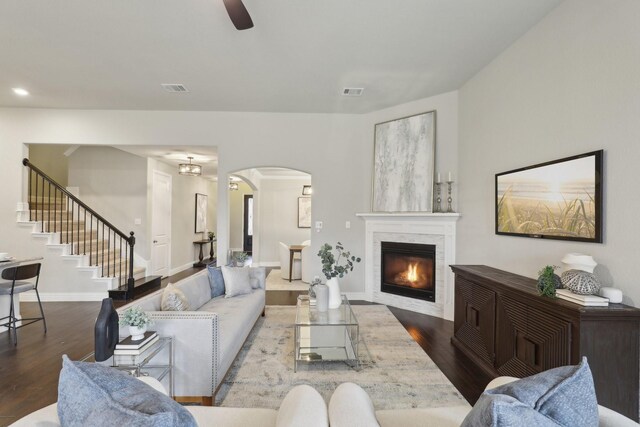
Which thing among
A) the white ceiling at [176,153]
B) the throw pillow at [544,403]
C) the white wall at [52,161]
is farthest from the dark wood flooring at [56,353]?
the white wall at [52,161]

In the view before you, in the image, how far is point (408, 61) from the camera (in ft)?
11.7

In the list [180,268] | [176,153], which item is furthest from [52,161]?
[180,268]

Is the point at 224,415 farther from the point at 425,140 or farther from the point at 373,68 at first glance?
the point at 425,140

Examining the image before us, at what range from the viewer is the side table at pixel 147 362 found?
195 cm

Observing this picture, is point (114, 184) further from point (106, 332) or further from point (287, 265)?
point (106, 332)

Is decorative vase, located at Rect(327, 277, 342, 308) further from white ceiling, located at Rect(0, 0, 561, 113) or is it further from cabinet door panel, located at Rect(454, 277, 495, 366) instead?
white ceiling, located at Rect(0, 0, 561, 113)

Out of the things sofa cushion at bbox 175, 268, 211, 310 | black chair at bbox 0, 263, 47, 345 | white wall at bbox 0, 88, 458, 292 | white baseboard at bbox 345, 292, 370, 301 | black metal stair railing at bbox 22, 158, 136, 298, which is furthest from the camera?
white baseboard at bbox 345, 292, 370, 301

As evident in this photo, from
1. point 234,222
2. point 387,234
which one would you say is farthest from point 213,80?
point 234,222

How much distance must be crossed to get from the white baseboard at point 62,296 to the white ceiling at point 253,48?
3150 mm

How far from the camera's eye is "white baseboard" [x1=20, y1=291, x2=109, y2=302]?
16.7 feet

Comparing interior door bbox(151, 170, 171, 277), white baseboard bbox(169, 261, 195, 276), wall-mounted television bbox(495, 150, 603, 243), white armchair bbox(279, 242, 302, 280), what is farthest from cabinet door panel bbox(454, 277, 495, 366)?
white baseboard bbox(169, 261, 195, 276)

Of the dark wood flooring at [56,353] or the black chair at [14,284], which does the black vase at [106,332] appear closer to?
the dark wood flooring at [56,353]

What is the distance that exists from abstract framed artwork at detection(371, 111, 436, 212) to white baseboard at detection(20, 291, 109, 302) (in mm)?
5052

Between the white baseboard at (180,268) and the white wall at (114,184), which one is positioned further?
the white baseboard at (180,268)
